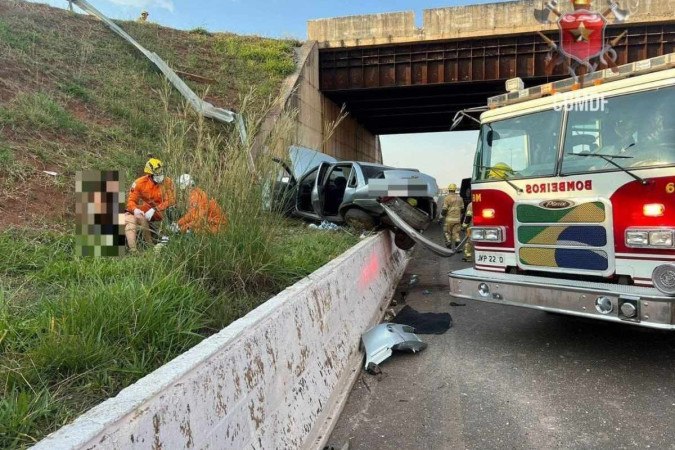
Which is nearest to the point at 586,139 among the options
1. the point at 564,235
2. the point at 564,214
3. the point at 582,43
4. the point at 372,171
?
the point at 564,214

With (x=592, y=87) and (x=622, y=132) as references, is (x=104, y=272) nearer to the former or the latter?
(x=622, y=132)

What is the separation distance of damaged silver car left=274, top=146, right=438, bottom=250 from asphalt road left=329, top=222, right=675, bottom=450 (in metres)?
3.12

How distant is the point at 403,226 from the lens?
7.75 m

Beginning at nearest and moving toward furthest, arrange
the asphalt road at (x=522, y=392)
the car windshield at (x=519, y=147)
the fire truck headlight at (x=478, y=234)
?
the asphalt road at (x=522, y=392), the car windshield at (x=519, y=147), the fire truck headlight at (x=478, y=234)

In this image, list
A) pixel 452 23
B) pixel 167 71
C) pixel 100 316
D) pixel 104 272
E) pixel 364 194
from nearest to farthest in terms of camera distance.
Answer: pixel 100 316 → pixel 104 272 → pixel 364 194 → pixel 167 71 → pixel 452 23

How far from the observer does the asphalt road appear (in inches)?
126

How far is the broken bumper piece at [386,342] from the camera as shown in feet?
15.0

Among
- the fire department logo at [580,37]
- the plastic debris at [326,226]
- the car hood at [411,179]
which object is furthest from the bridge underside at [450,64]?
the plastic debris at [326,226]

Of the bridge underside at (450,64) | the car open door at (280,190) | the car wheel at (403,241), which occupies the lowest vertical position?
the car wheel at (403,241)

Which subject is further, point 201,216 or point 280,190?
point 280,190

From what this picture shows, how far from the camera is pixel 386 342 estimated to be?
4734 millimetres

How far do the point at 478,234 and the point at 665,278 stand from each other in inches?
76.8

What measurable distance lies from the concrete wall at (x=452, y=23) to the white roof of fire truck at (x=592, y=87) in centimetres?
1634

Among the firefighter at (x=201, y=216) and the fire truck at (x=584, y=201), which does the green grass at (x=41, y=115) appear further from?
the fire truck at (x=584, y=201)
